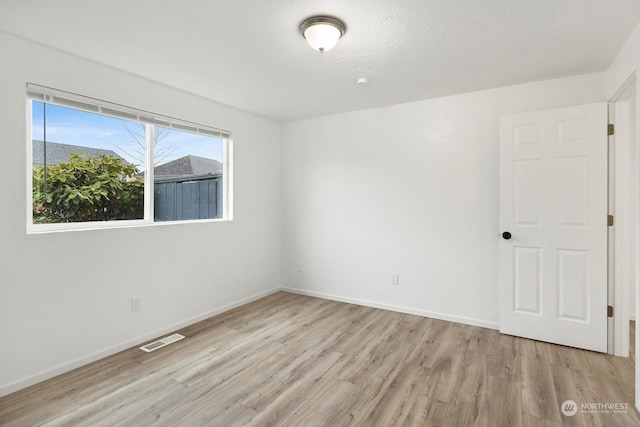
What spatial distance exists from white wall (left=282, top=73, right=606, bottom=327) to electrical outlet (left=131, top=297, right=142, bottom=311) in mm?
2084

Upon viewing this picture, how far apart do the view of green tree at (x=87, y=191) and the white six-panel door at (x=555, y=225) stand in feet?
11.5

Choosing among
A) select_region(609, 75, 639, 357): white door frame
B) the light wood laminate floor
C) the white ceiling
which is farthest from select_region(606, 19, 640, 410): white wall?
the light wood laminate floor

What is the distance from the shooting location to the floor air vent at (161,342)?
283 centimetres

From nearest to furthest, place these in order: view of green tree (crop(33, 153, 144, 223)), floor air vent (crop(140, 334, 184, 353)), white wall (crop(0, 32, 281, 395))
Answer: white wall (crop(0, 32, 281, 395)) → view of green tree (crop(33, 153, 144, 223)) → floor air vent (crop(140, 334, 184, 353))

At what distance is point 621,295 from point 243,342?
3.25 m

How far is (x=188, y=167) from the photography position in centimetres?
355

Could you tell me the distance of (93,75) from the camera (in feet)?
8.48

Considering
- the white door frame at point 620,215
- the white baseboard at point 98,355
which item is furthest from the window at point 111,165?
the white door frame at point 620,215

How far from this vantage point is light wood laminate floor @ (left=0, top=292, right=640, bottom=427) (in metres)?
1.93

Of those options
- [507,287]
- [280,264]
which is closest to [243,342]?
[280,264]

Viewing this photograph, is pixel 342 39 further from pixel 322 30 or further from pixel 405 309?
pixel 405 309
